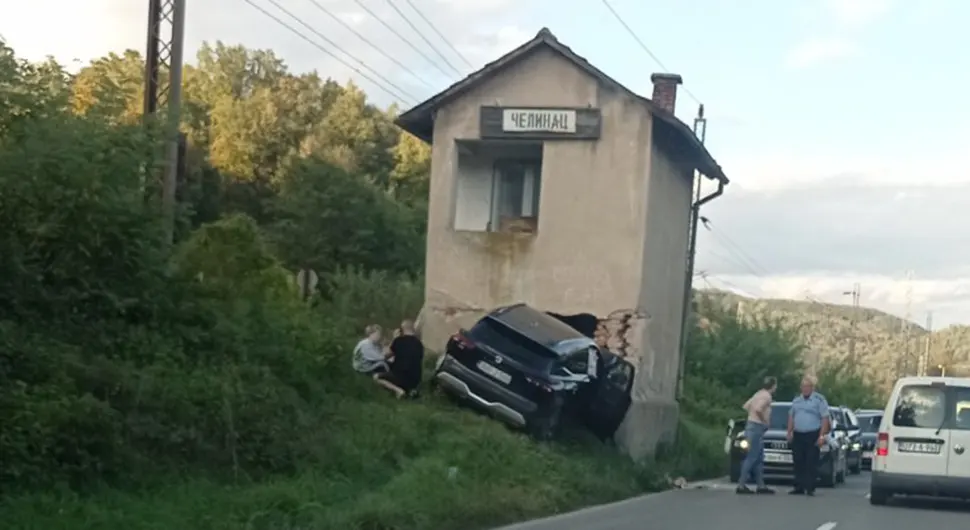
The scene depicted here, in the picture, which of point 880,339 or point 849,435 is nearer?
point 849,435

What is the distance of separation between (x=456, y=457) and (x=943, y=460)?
25.3 ft

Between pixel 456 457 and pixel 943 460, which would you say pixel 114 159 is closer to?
pixel 456 457

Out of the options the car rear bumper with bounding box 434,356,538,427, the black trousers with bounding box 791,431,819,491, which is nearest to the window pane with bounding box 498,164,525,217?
the car rear bumper with bounding box 434,356,538,427

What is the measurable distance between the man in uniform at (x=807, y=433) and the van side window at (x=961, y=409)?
2.10 metres

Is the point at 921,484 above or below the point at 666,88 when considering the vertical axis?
below

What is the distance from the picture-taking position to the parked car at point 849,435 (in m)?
30.5

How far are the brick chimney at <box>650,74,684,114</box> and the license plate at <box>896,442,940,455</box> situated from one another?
12.3 m

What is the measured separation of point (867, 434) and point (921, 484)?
1934cm

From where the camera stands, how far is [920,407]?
21.0 m

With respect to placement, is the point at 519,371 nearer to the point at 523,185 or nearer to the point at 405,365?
the point at 405,365

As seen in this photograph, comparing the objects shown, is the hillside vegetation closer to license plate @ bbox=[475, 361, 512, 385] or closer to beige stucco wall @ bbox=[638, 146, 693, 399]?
license plate @ bbox=[475, 361, 512, 385]

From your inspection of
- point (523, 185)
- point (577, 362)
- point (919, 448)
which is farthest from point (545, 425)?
point (523, 185)

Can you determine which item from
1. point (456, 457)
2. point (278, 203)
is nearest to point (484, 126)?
point (456, 457)

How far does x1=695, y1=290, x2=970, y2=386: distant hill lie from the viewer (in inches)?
4360
